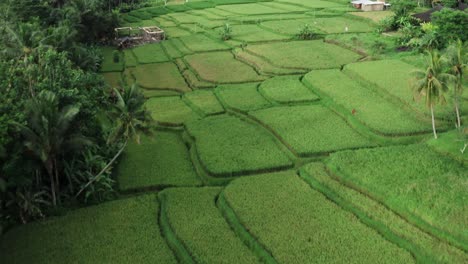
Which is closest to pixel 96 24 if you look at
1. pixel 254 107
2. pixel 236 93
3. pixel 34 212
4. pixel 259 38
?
pixel 259 38

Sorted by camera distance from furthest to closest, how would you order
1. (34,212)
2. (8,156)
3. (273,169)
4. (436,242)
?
1. (273,169)
2. (34,212)
3. (8,156)
4. (436,242)

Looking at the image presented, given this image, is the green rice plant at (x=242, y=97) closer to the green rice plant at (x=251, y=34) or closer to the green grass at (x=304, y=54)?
the green grass at (x=304, y=54)

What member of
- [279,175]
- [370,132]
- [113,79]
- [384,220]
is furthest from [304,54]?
[384,220]

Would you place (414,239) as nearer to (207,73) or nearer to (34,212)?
(34,212)

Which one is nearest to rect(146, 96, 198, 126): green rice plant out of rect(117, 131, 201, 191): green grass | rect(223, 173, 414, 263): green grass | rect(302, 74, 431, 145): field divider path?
rect(117, 131, 201, 191): green grass

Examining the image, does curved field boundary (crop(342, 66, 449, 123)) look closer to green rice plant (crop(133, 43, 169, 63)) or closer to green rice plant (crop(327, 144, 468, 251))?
green rice plant (crop(327, 144, 468, 251))

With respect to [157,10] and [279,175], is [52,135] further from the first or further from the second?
[157,10]

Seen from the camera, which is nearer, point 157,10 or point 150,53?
point 150,53
